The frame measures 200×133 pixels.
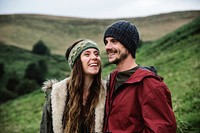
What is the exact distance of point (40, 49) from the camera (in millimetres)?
71938

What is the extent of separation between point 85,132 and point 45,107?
74 cm

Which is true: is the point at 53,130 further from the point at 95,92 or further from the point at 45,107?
the point at 95,92

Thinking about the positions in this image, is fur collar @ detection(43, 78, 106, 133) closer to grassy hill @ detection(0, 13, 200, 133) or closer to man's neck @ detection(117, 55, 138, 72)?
man's neck @ detection(117, 55, 138, 72)

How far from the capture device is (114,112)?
3.53m

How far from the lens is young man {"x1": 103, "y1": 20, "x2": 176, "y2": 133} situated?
3102mm

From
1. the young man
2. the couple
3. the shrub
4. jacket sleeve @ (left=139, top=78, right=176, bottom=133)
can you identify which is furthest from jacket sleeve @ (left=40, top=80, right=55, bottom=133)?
the shrub

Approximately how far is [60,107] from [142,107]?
151 centimetres

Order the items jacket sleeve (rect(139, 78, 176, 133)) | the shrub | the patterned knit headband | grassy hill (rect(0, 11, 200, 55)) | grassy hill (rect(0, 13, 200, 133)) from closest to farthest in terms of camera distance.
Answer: jacket sleeve (rect(139, 78, 176, 133)) → the patterned knit headband → grassy hill (rect(0, 13, 200, 133)) → the shrub → grassy hill (rect(0, 11, 200, 55))

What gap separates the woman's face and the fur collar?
34cm

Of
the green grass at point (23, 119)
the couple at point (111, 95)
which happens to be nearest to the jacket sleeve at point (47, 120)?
the couple at point (111, 95)

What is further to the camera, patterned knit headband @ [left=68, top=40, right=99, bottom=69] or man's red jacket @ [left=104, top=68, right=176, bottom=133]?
patterned knit headband @ [left=68, top=40, right=99, bottom=69]

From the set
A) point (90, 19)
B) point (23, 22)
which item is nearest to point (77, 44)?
point (23, 22)

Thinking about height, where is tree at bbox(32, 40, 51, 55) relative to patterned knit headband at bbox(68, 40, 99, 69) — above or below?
below

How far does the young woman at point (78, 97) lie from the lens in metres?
4.17
